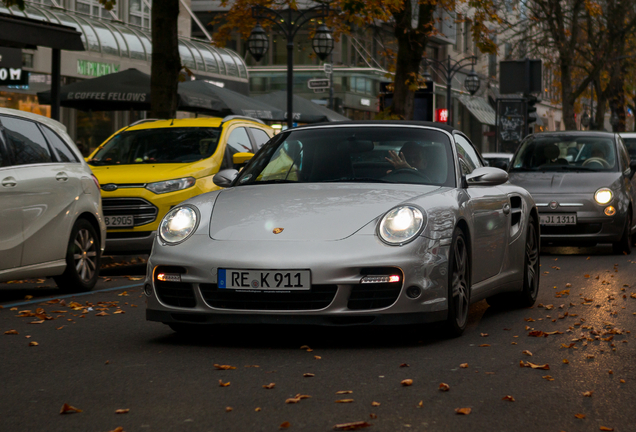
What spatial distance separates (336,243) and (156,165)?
672cm

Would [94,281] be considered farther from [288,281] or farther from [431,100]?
[431,100]

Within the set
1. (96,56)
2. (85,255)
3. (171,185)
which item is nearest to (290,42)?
(171,185)

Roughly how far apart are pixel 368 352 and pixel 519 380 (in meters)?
1.04

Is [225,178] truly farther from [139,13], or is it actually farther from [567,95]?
[567,95]

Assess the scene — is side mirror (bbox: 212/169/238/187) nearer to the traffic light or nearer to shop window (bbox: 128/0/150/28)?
the traffic light

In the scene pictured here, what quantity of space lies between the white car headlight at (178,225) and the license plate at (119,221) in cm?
531

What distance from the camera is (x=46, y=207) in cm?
898

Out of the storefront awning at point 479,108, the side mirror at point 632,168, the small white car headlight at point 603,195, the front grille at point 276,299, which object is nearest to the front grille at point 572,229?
the small white car headlight at point 603,195

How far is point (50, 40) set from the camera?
15.0m

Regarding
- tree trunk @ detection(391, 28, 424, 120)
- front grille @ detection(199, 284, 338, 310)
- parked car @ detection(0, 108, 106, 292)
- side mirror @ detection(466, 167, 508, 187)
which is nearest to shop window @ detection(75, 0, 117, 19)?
tree trunk @ detection(391, 28, 424, 120)

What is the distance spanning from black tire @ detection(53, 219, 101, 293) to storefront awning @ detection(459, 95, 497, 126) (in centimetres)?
5522

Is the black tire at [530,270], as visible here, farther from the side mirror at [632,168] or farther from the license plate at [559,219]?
the side mirror at [632,168]

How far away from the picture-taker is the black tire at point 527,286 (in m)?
8.29

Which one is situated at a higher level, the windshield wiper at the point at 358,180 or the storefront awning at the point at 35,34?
the storefront awning at the point at 35,34
